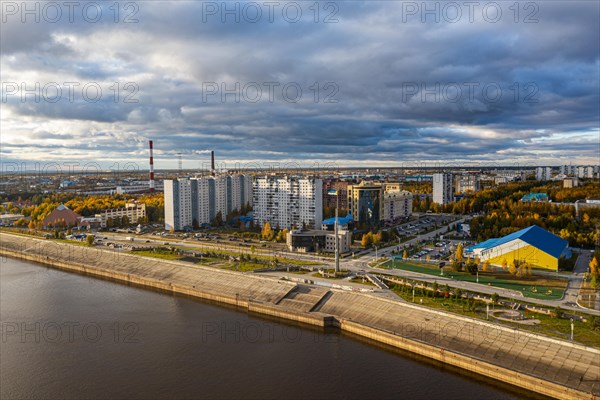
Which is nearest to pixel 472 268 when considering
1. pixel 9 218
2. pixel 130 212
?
pixel 130 212

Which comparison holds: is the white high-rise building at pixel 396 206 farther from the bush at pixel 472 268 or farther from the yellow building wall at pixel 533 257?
the bush at pixel 472 268

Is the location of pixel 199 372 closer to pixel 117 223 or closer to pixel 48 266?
pixel 48 266

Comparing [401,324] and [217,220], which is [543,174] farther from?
[401,324]

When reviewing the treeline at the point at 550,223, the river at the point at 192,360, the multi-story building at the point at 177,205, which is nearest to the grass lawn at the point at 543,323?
the river at the point at 192,360

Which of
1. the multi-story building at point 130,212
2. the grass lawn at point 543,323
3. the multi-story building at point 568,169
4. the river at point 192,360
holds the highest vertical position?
the multi-story building at point 568,169

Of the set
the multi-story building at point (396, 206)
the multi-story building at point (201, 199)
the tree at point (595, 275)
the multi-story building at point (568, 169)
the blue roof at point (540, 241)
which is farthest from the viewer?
the multi-story building at point (568, 169)

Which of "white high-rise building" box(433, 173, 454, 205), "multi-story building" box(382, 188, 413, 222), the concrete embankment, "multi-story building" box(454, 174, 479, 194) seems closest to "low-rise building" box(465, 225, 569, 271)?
the concrete embankment
